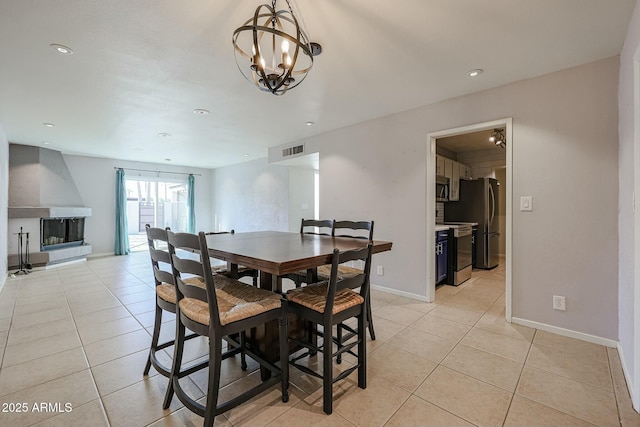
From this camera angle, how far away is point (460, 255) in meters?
4.17

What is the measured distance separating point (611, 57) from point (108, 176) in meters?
8.82

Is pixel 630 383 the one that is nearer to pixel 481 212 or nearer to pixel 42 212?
pixel 481 212

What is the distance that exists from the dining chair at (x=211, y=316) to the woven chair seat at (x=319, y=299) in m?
0.12

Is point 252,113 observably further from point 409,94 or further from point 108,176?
point 108,176

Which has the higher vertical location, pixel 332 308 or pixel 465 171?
pixel 465 171

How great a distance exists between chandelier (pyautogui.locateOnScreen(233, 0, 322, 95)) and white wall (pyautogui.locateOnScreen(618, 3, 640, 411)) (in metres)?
1.96

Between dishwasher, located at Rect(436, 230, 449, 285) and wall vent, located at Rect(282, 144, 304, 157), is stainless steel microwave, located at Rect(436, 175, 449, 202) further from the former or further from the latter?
wall vent, located at Rect(282, 144, 304, 157)

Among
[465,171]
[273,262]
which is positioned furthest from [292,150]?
[273,262]

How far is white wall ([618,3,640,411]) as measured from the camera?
5.26ft

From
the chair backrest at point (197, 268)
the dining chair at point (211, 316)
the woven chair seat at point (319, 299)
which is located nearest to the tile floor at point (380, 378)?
the dining chair at point (211, 316)

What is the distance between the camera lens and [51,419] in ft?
4.99

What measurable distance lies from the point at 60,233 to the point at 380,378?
7.23 meters

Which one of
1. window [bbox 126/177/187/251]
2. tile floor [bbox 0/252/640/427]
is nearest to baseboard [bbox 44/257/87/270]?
window [bbox 126/177/187/251]

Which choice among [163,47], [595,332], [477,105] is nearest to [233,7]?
[163,47]
